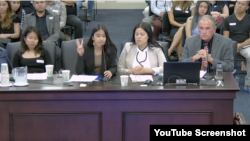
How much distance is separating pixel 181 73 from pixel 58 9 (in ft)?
10.5

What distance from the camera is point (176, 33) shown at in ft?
18.0

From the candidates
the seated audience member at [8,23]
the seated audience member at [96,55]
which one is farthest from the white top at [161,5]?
the seated audience member at [96,55]

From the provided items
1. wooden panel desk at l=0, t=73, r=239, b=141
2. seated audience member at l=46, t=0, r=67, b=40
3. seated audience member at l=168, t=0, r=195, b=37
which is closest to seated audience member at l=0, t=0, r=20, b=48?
seated audience member at l=46, t=0, r=67, b=40

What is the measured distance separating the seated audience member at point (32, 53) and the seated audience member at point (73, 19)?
191 centimetres

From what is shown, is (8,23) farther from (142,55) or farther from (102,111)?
(102,111)

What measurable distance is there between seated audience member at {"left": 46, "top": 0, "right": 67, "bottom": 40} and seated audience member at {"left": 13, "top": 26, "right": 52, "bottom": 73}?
155cm

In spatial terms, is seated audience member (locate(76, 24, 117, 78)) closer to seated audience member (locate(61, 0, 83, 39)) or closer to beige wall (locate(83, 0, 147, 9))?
seated audience member (locate(61, 0, 83, 39))

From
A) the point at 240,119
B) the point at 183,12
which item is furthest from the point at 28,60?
the point at 183,12

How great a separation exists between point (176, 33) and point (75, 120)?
2941 mm

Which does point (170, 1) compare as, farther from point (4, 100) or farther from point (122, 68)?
point (4, 100)

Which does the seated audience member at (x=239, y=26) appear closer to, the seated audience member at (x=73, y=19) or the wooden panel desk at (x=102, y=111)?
the seated audience member at (x=73, y=19)

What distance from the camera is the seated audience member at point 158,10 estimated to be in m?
6.02

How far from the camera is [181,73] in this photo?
9.73 feet

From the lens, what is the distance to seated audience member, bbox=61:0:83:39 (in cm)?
599
